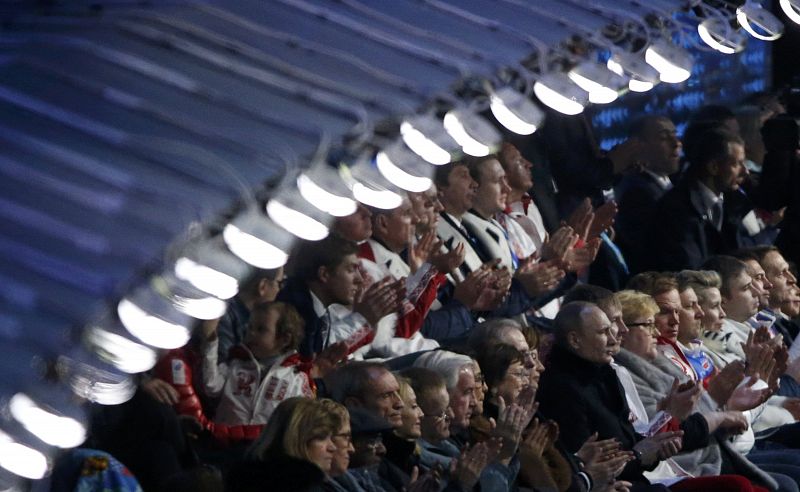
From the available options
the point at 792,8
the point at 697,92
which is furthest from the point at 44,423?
the point at 697,92

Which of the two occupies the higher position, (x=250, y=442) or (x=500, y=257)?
(x=250, y=442)

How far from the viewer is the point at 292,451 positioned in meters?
6.35

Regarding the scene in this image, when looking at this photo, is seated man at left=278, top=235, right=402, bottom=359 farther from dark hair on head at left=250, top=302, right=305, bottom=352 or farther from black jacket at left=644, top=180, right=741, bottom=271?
black jacket at left=644, top=180, right=741, bottom=271

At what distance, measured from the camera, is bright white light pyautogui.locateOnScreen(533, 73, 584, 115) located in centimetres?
523

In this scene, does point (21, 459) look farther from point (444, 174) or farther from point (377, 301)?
point (444, 174)

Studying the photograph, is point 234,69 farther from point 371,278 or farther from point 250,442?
point 371,278

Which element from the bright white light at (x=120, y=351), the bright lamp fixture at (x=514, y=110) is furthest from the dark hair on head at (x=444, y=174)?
the bright white light at (x=120, y=351)

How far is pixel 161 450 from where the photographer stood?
6402 millimetres

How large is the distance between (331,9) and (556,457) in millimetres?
3555

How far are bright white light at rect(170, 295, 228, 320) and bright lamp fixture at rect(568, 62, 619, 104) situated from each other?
2138 millimetres

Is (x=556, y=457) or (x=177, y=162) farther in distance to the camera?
(x=556, y=457)

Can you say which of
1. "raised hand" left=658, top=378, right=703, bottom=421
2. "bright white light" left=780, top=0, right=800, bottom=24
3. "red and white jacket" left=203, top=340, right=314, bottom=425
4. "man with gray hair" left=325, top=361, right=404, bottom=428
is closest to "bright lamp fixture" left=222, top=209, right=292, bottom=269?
"bright white light" left=780, top=0, right=800, bottom=24

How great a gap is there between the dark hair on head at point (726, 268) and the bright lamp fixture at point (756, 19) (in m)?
4.02

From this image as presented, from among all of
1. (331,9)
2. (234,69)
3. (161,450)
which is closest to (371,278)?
(161,450)
